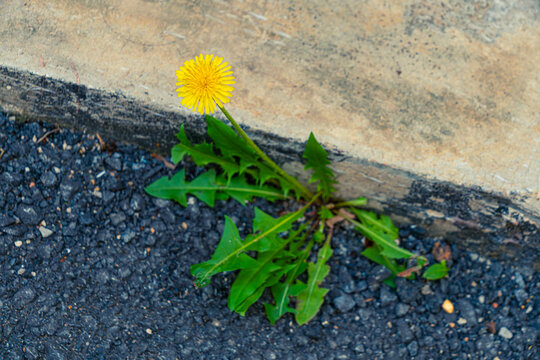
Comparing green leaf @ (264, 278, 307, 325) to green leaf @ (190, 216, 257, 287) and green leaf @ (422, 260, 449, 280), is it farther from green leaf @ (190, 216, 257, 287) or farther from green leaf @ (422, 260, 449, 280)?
green leaf @ (422, 260, 449, 280)

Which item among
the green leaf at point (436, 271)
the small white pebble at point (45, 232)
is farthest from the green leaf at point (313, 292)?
the small white pebble at point (45, 232)

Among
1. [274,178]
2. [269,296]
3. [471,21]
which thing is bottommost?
[269,296]

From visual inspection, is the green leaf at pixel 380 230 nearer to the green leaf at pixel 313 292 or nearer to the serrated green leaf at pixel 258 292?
the green leaf at pixel 313 292

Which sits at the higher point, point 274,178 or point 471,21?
point 471,21

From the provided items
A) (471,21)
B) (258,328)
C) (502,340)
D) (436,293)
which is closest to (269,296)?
(258,328)

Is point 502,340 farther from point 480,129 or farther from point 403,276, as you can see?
point 480,129

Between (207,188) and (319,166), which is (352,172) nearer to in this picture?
(319,166)
